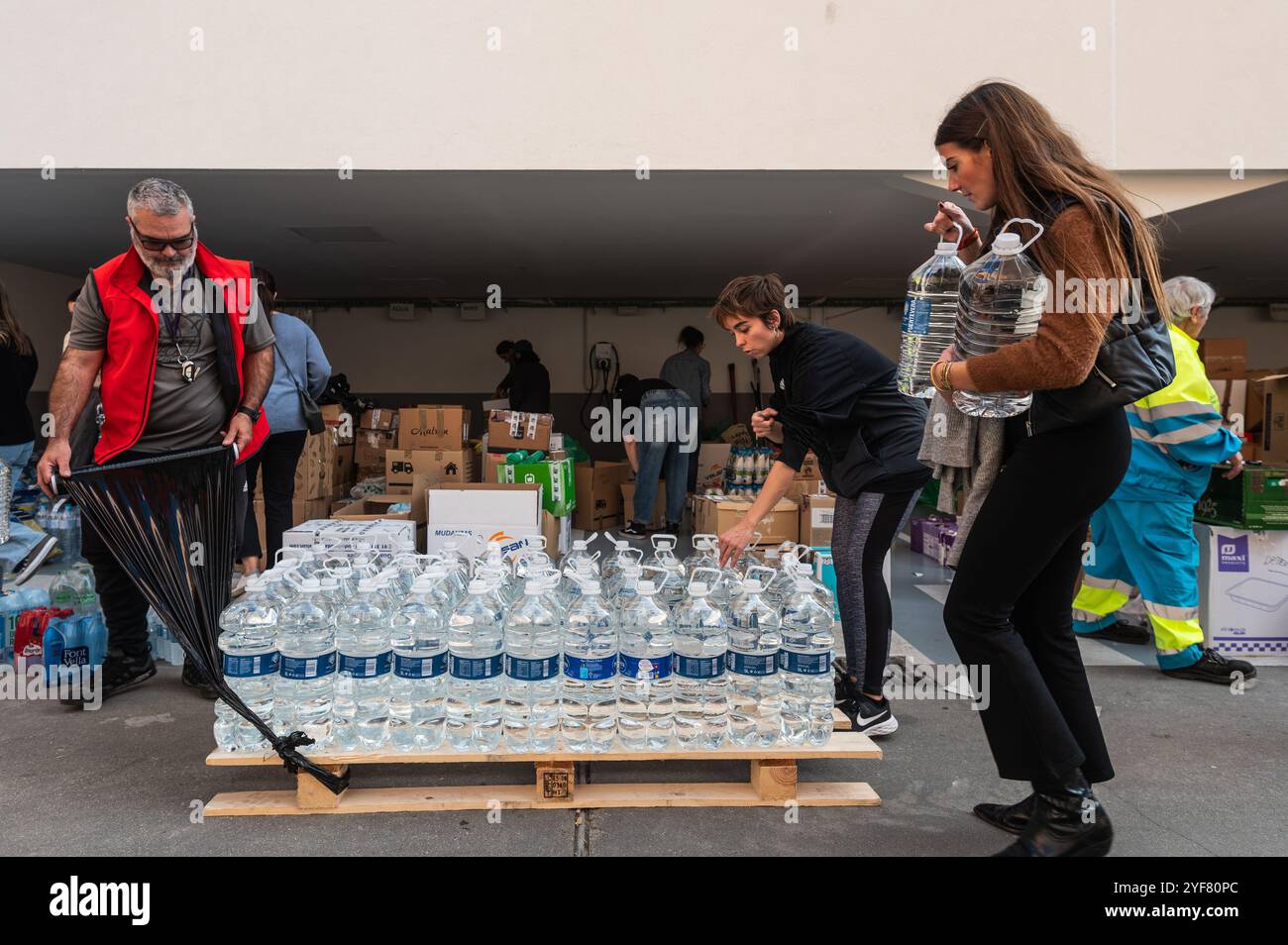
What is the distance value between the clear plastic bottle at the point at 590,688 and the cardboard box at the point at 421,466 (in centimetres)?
372

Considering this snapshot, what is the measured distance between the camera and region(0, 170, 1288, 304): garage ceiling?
5293 mm

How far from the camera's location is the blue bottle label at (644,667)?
7.11 feet

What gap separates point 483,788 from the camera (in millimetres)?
2295

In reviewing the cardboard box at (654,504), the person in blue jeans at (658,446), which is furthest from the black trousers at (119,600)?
the cardboard box at (654,504)

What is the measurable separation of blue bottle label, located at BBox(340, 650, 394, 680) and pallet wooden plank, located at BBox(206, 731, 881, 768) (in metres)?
0.21

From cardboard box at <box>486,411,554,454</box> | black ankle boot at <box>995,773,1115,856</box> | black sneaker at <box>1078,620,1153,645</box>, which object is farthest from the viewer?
cardboard box at <box>486,411,554,454</box>

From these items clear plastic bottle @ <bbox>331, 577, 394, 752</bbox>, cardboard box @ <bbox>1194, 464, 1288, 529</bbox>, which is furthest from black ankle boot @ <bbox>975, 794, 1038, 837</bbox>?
cardboard box @ <bbox>1194, 464, 1288, 529</bbox>

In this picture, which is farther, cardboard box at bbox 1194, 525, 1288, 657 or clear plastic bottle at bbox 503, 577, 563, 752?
cardboard box at bbox 1194, 525, 1288, 657

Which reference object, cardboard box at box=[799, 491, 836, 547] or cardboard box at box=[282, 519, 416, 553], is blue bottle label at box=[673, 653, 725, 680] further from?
cardboard box at box=[799, 491, 836, 547]

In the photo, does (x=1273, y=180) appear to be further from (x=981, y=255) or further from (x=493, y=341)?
(x=493, y=341)

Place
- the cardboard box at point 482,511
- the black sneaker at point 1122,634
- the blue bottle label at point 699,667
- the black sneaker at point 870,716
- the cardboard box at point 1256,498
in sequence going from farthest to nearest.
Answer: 1. the cardboard box at point 482,511
2. the black sneaker at point 1122,634
3. the cardboard box at point 1256,498
4. the black sneaker at point 870,716
5. the blue bottle label at point 699,667

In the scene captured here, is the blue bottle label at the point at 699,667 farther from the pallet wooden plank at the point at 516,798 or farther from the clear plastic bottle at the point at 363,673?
the clear plastic bottle at the point at 363,673
